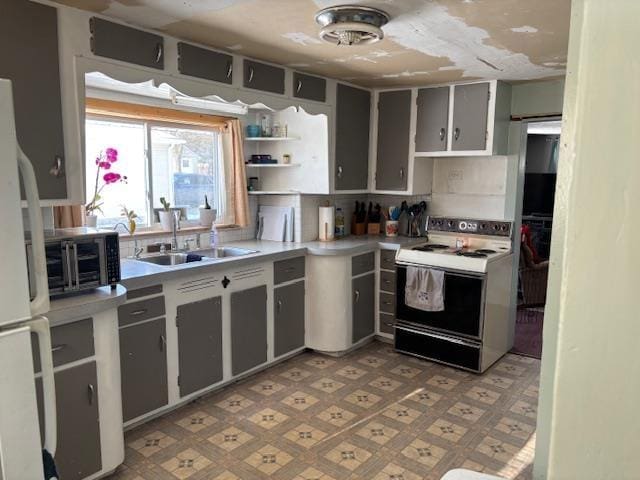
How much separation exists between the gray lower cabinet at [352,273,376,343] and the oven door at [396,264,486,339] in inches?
19.1

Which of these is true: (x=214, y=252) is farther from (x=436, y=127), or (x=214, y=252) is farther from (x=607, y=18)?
(x=607, y=18)

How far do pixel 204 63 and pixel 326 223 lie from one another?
1757 mm

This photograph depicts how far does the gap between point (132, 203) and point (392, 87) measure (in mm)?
2425

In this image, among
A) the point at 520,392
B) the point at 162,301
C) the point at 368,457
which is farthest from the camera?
the point at 520,392

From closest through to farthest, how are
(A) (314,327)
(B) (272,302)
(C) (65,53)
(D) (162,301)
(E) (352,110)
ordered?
1. (C) (65,53)
2. (D) (162,301)
3. (B) (272,302)
4. (A) (314,327)
5. (E) (352,110)

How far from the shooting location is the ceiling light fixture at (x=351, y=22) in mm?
2150

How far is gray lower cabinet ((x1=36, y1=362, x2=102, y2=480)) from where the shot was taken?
6.74 ft

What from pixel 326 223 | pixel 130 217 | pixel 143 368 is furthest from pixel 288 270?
pixel 143 368

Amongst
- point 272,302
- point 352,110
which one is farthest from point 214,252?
point 352,110

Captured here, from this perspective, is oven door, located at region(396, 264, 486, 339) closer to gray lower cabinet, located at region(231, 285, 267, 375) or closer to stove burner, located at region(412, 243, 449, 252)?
stove burner, located at region(412, 243, 449, 252)

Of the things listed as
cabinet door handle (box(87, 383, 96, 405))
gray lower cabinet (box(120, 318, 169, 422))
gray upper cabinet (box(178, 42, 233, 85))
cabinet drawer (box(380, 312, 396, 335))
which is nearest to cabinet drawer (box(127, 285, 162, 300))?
gray lower cabinet (box(120, 318, 169, 422))

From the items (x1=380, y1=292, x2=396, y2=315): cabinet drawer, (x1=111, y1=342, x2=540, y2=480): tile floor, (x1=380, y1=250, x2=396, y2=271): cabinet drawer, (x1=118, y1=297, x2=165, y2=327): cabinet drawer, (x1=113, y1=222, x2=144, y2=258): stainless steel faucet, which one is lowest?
(x1=111, y1=342, x2=540, y2=480): tile floor

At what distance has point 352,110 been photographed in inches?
161

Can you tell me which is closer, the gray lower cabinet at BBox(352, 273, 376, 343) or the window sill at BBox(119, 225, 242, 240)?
the window sill at BBox(119, 225, 242, 240)
